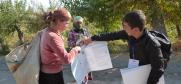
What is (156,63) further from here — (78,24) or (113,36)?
(78,24)

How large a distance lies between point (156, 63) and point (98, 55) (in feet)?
4.71

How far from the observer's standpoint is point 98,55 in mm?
4918

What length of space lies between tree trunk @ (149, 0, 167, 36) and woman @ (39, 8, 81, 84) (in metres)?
7.44

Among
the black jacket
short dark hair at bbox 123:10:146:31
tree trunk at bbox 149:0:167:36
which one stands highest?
short dark hair at bbox 123:10:146:31

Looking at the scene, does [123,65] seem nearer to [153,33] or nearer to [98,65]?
[98,65]

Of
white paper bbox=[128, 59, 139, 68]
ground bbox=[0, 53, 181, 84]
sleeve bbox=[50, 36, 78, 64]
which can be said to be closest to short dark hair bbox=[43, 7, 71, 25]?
sleeve bbox=[50, 36, 78, 64]

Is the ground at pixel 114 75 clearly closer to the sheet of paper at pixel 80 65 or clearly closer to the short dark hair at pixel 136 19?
the sheet of paper at pixel 80 65

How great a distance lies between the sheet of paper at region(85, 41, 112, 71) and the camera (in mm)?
4832

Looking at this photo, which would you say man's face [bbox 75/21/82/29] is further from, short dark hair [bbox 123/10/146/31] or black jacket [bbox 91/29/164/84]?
short dark hair [bbox 123/10/146/31]

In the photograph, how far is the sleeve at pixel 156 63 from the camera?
140 inches

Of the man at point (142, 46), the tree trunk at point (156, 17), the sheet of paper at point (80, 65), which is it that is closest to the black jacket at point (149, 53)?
the man at point (142, 46)

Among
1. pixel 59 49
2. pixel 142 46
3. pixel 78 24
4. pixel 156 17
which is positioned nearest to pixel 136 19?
pixel 142 46

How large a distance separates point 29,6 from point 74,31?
24.5ft

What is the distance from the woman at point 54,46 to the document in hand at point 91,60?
0.67ft
